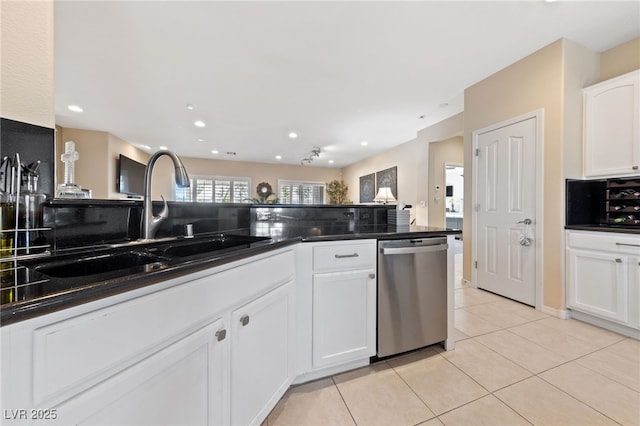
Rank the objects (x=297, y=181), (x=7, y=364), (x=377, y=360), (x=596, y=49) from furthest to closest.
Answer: (x=297, y=181), (x=596, y=49), (x=377, y=360), (x=7, y=364)

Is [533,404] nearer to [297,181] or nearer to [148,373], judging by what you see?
[148,373]

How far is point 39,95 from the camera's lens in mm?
940

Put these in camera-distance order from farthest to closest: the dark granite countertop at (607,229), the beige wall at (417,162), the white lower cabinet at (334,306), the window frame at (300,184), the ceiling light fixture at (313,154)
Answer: the window frame at (300,184) → the ceiling light fixture at (313,154) → the beige wall at (417,162) → the dark granite countertop at (607,229) → the white lower cabinet at (334,306)

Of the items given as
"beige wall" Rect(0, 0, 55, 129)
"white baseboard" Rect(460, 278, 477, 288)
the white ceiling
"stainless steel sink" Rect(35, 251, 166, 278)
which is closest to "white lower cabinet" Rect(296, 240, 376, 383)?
"stainless steel sink" Rect(35, 251, 166, 278)

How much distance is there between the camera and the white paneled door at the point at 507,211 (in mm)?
2469

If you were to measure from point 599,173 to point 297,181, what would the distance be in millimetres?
7022

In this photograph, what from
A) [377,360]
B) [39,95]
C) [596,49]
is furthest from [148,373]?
[596,49]

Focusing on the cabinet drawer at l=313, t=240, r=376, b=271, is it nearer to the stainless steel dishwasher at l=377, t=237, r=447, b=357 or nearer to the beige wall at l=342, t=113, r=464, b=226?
the stainless steel dishwasher at l=377, t=237, r=447, b=357

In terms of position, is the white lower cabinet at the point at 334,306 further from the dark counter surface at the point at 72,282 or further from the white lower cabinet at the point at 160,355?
the dark counter surface at the point at 72,282

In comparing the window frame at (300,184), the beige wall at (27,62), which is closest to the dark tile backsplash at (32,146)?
the beige wall at (27,62)

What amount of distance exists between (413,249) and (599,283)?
182 centimetres

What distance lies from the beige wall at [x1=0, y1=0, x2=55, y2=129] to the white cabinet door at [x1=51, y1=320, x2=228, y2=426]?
101 centimetres

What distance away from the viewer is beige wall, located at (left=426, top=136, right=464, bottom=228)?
488 cm

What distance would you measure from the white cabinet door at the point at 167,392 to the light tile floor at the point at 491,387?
1.72 ft
